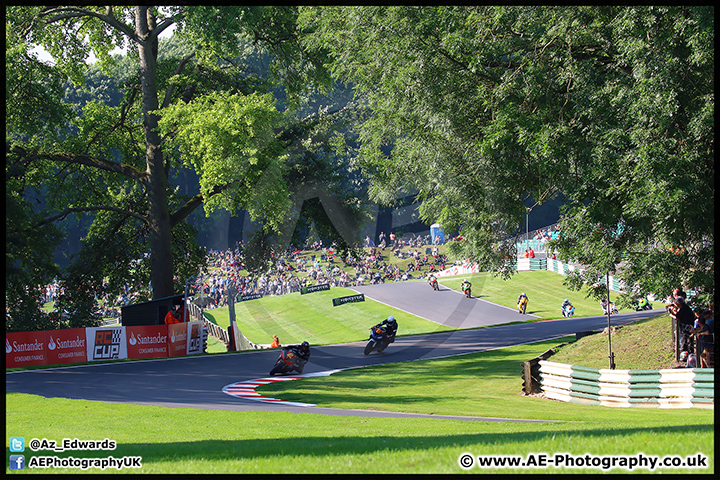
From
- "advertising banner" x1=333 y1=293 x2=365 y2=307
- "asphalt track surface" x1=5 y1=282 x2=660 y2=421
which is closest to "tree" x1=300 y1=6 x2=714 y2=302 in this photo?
"asphalt track surface" x1=5 y1=282 x2=660 y2=421

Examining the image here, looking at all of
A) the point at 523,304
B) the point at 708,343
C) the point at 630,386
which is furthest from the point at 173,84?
the point at 523,304

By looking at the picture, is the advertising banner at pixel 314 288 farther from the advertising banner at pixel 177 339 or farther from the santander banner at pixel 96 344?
the advertising banner at pixel 177 339

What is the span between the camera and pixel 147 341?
23.6m

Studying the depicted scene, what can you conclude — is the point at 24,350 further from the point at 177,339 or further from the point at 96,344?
the point at 177,339

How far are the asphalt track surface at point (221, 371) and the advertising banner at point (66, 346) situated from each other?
6.10ft

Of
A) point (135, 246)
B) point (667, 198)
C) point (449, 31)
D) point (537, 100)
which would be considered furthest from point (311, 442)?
point (135, 246)

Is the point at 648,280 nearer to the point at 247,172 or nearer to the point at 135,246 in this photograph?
the point at 247,172

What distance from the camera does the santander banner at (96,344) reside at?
2120cm

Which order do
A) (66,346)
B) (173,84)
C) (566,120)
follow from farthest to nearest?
(173,84) → (66,346) → (566,120)

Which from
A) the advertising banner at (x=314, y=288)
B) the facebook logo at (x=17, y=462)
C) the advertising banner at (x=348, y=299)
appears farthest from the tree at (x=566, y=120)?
the advertising banner at (x=314, y=288)

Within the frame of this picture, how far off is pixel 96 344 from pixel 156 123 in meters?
10.7

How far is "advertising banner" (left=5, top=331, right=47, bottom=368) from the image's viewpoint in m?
21.0

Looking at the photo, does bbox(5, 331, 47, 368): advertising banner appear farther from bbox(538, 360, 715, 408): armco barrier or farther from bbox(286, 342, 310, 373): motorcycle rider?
bbox(538, 360, 715, 408): armco barrier

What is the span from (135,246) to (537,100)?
76.8 feet
